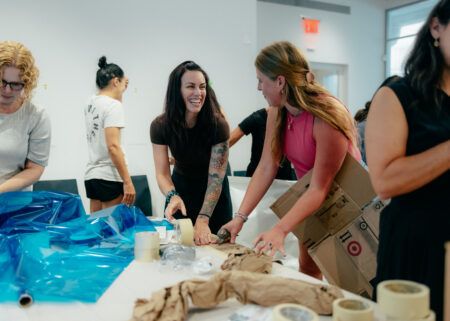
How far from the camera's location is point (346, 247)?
4.98 ft

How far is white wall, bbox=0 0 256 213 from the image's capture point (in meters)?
3.63

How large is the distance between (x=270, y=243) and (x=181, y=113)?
87cm

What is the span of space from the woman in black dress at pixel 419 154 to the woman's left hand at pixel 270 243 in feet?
1.18

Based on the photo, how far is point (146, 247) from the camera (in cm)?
132

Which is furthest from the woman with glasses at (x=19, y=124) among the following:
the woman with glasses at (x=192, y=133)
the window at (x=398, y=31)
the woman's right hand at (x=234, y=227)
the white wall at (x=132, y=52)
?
the window at (x=398, y=31)

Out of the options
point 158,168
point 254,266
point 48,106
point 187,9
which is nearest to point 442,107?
point 254,266

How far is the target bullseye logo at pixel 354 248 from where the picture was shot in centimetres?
150

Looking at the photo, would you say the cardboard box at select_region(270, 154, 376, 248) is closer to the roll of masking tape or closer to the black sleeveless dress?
the black sleeveless dress

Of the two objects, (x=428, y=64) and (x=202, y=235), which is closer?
(x=428, y=64)

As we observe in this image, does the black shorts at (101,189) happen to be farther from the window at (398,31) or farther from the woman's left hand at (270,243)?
the window at (398,31)

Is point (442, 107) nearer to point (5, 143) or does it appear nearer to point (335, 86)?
point (5, 143)

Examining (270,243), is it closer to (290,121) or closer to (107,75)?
(290,121)

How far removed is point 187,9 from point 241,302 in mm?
3741

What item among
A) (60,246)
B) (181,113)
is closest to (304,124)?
(181,113)
